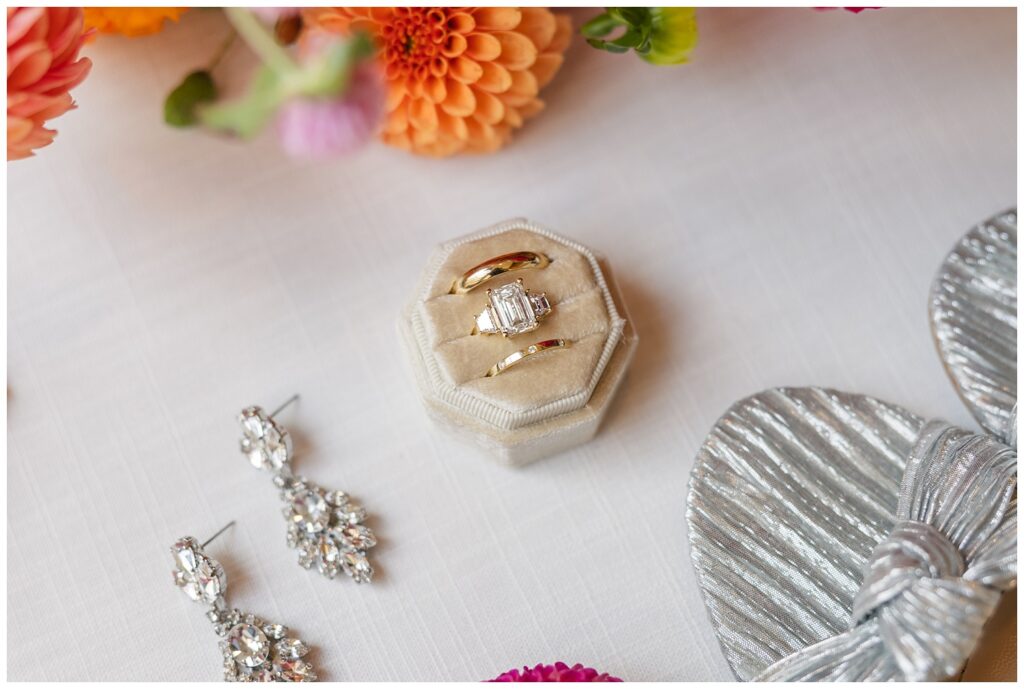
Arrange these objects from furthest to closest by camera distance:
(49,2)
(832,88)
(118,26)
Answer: (832,88) → (118,26) → (49,2)

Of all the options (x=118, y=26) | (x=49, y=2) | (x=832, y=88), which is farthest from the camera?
(x=832, y=88)

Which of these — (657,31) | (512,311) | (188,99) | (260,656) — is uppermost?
(188,99)

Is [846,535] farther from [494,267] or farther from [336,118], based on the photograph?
[336,118]

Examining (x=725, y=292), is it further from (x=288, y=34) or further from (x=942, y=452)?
(x=288, y=34)

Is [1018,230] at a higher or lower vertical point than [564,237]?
lower

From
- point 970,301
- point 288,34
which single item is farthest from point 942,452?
point 288,34

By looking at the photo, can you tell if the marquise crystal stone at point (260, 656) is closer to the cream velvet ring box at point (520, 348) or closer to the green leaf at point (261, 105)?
the cream velvet ring box at point (520, 348)

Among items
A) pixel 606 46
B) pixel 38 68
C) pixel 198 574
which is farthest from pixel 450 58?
pixel 198 574
